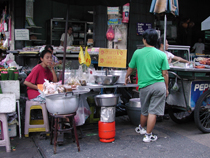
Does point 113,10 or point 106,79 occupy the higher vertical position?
point 113,10

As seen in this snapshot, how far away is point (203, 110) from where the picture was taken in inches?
168

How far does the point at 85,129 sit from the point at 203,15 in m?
9.44

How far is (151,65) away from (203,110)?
1.48 meters

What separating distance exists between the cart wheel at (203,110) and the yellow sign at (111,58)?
1.68 metres

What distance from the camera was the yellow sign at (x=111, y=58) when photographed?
473 centimetres

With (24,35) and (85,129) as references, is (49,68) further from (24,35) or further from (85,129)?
(24,35)

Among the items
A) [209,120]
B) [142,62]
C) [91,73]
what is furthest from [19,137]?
[209,120]

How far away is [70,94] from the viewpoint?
11.5 feet

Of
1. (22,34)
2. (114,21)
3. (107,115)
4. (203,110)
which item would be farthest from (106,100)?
(22,34)

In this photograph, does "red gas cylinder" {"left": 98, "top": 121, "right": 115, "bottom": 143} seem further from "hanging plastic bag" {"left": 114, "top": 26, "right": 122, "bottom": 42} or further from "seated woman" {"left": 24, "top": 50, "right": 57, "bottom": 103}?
"hanging plastic bag" {"left": 114, "top": 26, "right": 122, "bottom": 42}

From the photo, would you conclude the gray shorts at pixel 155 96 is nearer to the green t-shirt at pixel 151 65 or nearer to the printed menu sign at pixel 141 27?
the green t-shirt at pixel 151 65

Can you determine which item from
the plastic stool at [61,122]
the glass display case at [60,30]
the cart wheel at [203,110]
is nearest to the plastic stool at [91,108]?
the plastic stool at [61,122]

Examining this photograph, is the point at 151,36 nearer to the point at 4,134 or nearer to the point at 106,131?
the point at 106,131

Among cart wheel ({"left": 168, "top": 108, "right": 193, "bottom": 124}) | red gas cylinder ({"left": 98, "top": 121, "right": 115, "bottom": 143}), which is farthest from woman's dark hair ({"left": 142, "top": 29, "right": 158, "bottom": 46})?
cart wheel ({"left": 168, "top": 108, "right": 193, "bottom": 124})
